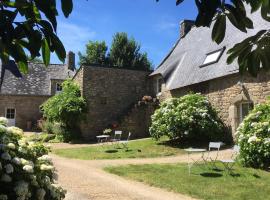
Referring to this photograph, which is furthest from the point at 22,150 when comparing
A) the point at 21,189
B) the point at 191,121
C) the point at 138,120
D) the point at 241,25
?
the point at 138,120

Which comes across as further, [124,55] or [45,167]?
[124,55]

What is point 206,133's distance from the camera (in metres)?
16.5

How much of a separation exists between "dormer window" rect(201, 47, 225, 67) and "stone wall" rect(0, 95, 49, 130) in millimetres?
17413

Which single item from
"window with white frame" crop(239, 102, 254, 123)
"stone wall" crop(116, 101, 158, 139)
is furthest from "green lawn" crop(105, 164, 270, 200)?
"stone wall" crop(116, 101, 158, 139)

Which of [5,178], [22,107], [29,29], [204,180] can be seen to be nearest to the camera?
[29,29]

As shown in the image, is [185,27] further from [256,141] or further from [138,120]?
[256,141]

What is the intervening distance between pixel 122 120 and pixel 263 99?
924cm

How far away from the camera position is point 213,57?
18.6 meters

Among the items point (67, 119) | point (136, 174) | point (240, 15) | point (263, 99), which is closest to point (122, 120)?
point (67, 119)

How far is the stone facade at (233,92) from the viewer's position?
14.9 meters

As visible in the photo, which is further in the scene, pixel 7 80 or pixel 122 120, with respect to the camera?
pixel 7 80

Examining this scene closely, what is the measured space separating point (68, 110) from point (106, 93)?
8.90ft

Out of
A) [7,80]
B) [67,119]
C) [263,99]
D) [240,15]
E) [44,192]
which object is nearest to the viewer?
[240,15]

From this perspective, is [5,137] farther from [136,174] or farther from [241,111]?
[241,111]
